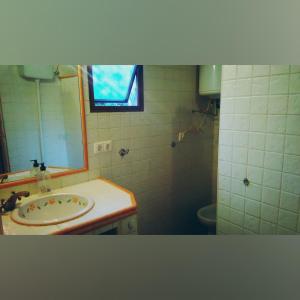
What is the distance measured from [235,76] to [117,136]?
2.01 ft

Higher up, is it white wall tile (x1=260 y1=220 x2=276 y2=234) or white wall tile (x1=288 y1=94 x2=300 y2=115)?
white wall tile (x1=288 y1=94 x2=300 y2=115)

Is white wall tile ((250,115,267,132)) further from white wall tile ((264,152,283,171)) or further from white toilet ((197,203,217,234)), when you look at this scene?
white toilet ((197,203,217,234))

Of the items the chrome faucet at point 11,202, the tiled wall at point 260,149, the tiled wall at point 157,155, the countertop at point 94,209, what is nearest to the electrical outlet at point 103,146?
the tiled wall at point 157,155

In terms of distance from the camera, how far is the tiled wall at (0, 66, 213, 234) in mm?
1041

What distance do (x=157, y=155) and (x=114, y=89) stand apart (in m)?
0.41

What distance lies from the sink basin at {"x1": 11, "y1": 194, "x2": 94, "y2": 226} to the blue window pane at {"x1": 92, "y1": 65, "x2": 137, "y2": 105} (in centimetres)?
54

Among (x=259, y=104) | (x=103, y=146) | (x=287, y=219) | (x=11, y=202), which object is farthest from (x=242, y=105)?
(x=11, y=202)

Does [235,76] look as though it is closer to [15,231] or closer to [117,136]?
[117,136]

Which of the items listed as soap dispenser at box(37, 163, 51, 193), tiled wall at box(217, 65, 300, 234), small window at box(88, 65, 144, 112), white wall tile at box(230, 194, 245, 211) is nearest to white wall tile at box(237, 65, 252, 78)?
tiled wall at box(217, 65, 300, 234)

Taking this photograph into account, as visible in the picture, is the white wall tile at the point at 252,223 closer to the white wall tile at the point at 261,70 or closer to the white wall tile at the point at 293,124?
the white wall tile at the point at 293,124

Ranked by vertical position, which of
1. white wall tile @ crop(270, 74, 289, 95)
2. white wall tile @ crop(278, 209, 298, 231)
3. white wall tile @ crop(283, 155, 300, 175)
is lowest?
white wall tile @ crop(278, 209, 298, 231)

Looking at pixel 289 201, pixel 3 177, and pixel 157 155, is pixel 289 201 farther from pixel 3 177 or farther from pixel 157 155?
pixel 3 177

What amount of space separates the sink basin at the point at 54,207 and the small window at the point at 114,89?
488mm
